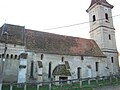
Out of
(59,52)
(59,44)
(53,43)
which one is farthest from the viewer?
(59,44)

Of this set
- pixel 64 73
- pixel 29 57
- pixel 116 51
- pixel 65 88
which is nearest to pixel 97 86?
pixel 65 88

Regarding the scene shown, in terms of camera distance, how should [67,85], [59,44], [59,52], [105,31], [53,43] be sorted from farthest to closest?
1. [105,31]
2. [59,44]
3. [53,43]
4. [59,52]
5. [67,85]

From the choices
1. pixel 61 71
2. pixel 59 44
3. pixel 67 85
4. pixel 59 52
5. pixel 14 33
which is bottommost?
pixel 67 85

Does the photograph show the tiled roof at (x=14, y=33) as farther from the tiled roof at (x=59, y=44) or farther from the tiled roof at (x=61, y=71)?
the tiled roof at (x=61, y=71)

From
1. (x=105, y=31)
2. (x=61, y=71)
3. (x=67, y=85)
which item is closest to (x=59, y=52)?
(x=61, y=71)

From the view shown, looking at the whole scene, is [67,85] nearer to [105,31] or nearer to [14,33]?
[14,33]

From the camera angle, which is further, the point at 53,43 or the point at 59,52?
the point at 53,43

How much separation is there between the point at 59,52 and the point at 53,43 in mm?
2289

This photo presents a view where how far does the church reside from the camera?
2355 centimetres

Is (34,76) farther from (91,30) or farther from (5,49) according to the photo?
(91,30)

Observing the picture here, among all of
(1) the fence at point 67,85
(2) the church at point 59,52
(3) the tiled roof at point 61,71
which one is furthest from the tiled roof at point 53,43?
(1) the fence at point 67,85

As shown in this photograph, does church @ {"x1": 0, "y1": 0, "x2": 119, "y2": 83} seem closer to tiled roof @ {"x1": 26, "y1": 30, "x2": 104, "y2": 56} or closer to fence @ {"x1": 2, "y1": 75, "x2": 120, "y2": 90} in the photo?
tiled roof @ {"x1": 26, "y1": 30, "x2": 104, "y2": 56}

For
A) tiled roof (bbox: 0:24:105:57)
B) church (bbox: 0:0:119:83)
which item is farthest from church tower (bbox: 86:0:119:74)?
tiled roof (bbox: 0:24:105:57)

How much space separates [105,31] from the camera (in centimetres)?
3403
